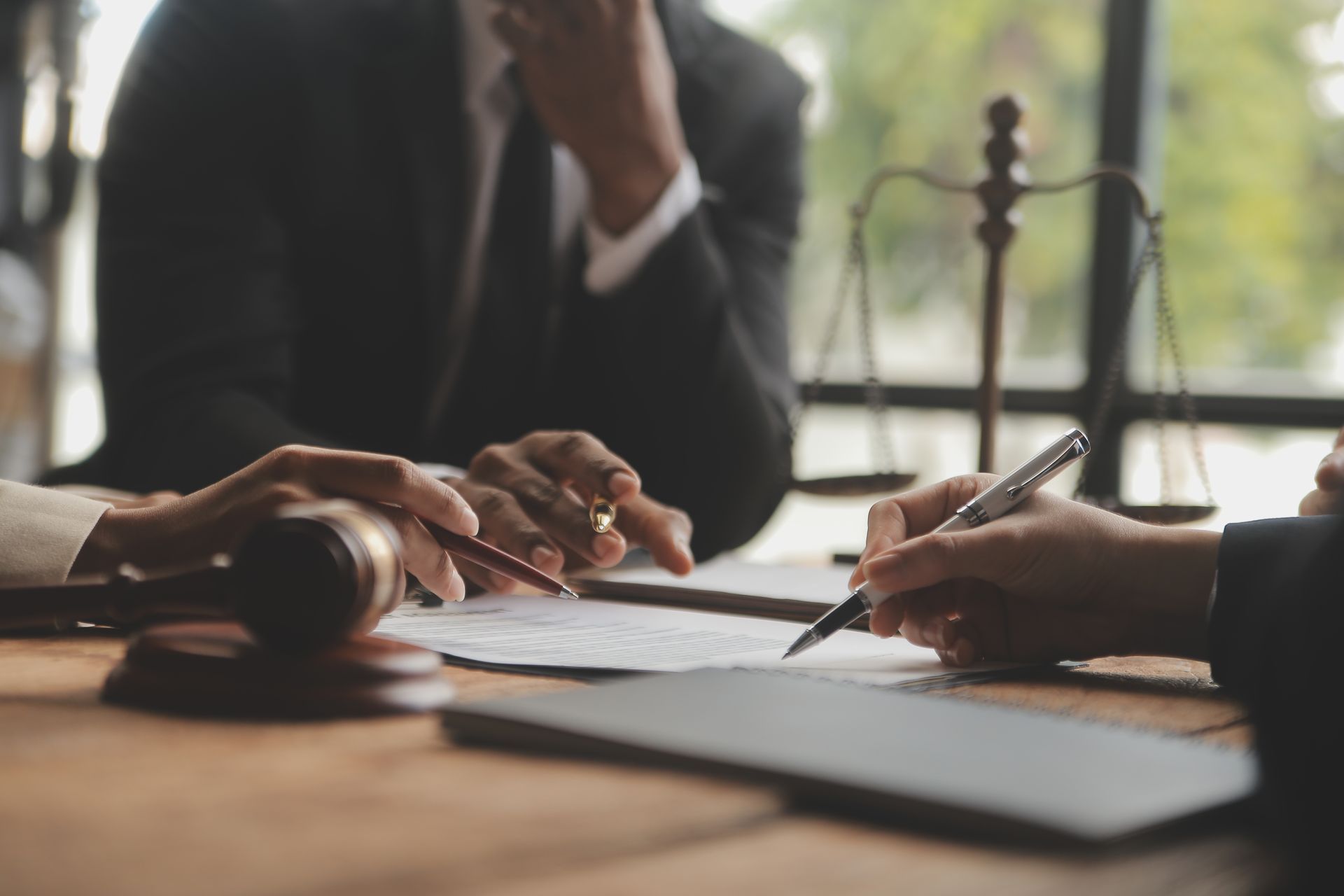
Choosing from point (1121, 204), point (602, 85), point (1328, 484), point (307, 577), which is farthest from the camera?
point (1121, 204)

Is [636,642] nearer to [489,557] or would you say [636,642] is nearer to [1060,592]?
[489,557]

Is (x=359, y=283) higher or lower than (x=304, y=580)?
higher

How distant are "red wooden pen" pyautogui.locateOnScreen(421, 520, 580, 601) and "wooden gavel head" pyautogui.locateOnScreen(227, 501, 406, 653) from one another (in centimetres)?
27

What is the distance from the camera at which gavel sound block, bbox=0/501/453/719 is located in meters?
0.66

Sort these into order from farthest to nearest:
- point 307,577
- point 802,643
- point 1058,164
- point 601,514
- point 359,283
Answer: point 1058,164 < point 359,283 < point 601,514 < point 802,643 < point 307,577

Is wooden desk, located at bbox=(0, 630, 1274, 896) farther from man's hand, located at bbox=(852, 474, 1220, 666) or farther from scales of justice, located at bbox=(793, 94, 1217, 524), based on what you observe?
scales of justice, located at bbox=(793, 94, 1217, 524)

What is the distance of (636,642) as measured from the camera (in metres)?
0.95

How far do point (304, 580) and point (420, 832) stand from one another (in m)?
0.21

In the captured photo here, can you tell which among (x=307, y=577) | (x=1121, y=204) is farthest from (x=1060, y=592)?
(x=1121, y=204)

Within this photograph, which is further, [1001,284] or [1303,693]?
[1001,284]

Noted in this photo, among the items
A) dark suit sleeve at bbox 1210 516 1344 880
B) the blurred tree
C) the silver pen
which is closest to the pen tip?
the silver pen

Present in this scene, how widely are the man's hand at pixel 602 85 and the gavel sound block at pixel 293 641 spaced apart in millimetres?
1220

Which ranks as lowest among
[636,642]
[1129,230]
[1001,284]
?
[636,642]

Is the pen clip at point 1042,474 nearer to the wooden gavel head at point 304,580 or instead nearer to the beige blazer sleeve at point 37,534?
the wooden gavel head at point 304,580
